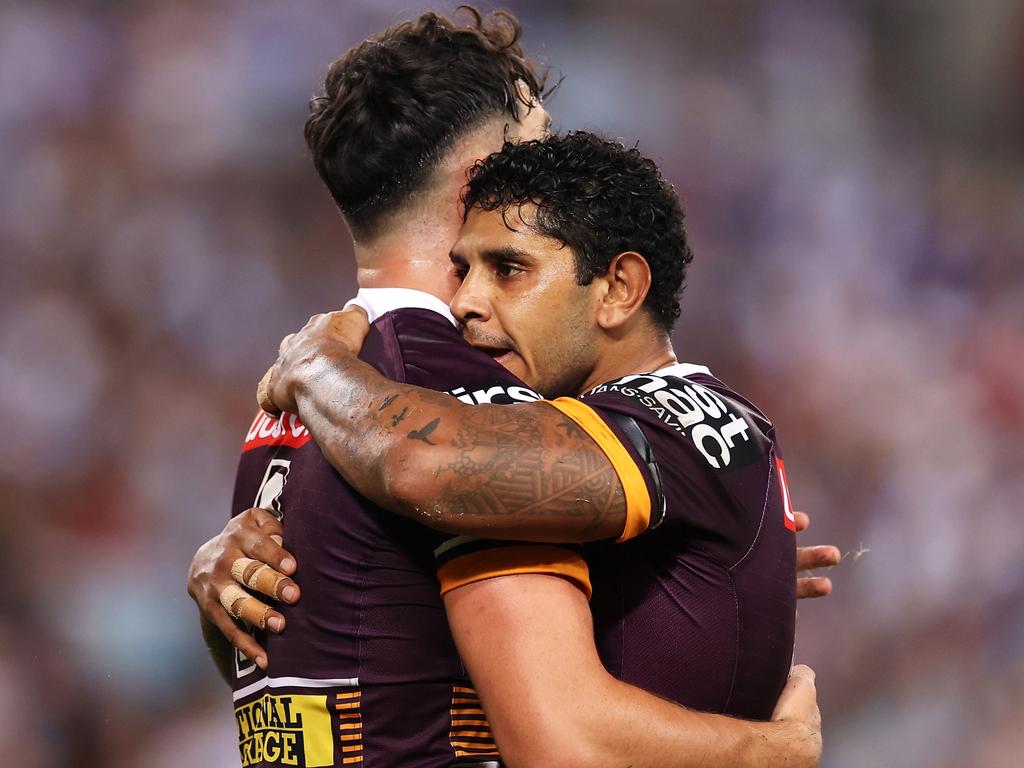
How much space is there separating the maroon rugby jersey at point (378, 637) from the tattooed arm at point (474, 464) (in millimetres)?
133

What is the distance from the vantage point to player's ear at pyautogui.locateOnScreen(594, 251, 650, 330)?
2410 mm

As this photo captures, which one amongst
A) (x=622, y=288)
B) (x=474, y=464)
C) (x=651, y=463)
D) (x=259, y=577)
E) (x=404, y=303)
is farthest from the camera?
(x=622, y=288)

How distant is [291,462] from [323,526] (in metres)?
0.22

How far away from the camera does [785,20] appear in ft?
22.8

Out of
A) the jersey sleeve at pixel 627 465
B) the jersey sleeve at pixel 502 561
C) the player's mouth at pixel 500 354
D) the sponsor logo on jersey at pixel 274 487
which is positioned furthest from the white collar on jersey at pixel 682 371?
the sponsor logo on jersey at pixel 274 487

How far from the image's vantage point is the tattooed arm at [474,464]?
1.82 metres

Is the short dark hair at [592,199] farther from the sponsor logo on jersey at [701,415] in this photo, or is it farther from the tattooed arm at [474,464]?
the tattooed arm at [474,464]

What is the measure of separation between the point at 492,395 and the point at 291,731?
71 cm

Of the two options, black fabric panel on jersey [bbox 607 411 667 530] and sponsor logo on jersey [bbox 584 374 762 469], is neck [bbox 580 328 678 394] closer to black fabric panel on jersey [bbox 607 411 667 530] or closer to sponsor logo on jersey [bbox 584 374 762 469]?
sponsor logo on jersey [bbox 584 374 762 469]

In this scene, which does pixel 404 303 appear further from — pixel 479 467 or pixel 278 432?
pixel 479 467

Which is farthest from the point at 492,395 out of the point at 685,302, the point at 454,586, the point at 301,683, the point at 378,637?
the point at 685,302

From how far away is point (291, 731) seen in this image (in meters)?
2.09

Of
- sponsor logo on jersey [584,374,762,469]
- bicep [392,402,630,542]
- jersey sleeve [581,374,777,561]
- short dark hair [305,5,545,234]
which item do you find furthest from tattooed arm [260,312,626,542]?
short dark hair [305,5,545,234]

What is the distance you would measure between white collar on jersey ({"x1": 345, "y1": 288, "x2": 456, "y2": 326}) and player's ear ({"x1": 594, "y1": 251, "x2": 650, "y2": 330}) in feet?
1.07
